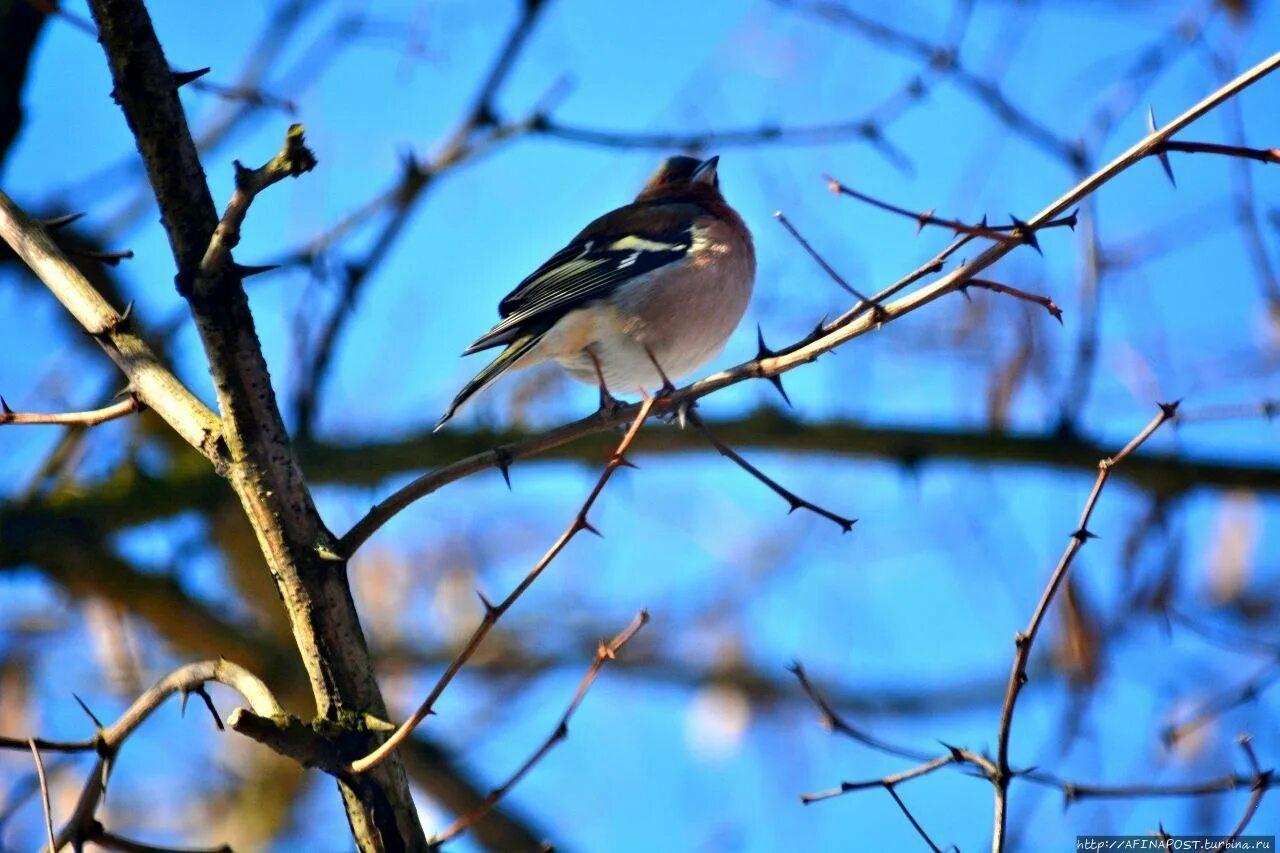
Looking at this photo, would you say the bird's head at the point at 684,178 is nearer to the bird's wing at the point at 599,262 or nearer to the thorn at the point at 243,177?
the bird's wing at the point at 599,262

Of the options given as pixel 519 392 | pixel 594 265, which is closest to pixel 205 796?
pixel 519 392

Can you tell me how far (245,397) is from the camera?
2840 mm

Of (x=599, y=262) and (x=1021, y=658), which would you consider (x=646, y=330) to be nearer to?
(x=599, y=262)

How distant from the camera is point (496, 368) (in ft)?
Answer: 16.9

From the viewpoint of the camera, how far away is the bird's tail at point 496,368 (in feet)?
16.1

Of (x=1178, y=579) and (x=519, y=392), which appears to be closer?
(x=1178, y=579)

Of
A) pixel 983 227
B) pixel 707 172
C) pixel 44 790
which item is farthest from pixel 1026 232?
pixel 707 172

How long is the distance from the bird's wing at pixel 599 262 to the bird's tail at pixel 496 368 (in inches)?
2.5

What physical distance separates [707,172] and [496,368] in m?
2.83

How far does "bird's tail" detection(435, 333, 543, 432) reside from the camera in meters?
4.91

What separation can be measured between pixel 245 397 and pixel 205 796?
9081mm

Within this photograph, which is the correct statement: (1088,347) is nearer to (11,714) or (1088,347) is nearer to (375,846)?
(375,846)

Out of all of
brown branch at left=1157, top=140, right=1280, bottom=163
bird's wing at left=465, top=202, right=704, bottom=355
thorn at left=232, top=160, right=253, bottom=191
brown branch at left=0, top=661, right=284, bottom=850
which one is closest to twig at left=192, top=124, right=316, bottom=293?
thorn at left=232, top=160, right=253, bottom=191

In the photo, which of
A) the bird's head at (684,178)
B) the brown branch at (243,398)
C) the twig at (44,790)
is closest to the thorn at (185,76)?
the brown branch at (243,398)
